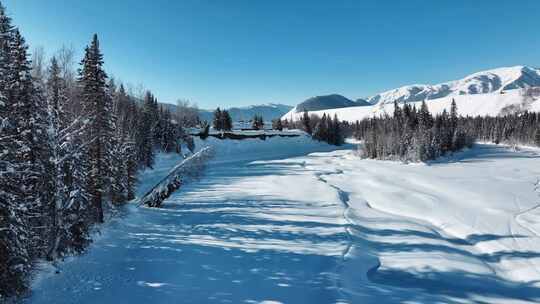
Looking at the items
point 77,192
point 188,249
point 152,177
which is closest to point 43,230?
point 77,192

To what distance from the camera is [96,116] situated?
18.5m

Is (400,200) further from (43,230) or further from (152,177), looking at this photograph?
(152,177)

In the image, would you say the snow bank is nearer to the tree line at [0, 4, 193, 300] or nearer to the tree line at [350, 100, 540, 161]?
the tree line at [0, 4, 193, 300]

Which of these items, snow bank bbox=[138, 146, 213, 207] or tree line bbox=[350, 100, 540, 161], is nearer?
snow bank bbox=[138, 146, 213, 207]

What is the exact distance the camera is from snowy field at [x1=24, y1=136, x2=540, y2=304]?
10172 millimetres

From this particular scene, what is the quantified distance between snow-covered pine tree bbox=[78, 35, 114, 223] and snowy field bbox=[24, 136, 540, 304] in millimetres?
2896

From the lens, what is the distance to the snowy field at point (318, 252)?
1017 cm

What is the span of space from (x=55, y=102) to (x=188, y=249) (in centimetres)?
991

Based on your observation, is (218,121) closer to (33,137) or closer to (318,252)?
(33,137)


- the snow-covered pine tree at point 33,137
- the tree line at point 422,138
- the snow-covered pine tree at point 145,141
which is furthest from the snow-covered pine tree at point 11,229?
the tree line at point 422,138

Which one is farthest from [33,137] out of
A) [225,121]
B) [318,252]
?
[225,121]

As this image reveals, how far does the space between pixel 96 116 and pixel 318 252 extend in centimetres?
1577

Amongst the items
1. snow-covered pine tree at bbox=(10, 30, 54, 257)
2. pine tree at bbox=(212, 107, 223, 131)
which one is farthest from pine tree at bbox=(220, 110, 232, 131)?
snow-covered pine tree at bbox=(10, 30, 54, 257)

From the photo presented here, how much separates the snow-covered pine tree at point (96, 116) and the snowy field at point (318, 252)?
9.50 feet
